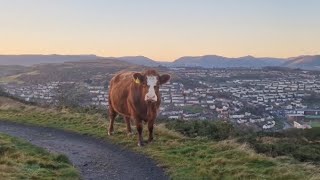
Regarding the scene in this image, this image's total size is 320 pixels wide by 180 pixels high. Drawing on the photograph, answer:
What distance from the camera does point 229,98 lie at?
2980 inches

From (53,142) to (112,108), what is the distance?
3118 mm

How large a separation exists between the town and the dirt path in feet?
42.6

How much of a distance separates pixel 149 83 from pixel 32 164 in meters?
5.06

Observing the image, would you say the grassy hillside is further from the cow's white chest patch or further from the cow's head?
the cow's white chest patch

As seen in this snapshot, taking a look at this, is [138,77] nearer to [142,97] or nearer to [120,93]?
[142,97]

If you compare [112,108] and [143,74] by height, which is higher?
[143,74]

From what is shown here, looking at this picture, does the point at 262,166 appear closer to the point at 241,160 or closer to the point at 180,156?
the point at 241,160

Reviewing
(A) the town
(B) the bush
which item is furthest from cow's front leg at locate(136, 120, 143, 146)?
(A) the town

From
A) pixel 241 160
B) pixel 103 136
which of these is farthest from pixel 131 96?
pixel 241 160

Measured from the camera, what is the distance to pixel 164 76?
1720 centimetres

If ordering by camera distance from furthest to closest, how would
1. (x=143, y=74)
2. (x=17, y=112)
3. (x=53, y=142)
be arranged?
(x=17, y=112) → (x=53, y=142) → (x=143, y=74)

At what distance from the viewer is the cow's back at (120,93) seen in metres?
18.8

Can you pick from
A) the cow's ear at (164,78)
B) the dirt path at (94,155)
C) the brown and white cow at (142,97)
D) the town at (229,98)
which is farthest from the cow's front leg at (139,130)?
the town at (229,98)

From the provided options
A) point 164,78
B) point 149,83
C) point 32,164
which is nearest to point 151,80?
point 149,83
